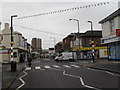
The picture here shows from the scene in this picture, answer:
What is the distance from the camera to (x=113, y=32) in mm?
33000

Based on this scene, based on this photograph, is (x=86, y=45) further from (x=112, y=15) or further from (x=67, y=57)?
(x=112, y=15)

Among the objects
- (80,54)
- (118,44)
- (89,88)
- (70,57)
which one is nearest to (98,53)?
(80,54)

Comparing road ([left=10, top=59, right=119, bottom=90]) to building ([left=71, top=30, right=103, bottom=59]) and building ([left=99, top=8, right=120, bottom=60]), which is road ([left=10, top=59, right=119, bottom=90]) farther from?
building ([left=71, top=30, right=103, bottom=59])

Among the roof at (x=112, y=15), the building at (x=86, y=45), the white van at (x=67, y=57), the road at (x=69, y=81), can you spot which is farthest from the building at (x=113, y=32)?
the building at (x=86, y=45)

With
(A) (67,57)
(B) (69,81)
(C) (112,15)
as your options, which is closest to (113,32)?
(C) (112,15)

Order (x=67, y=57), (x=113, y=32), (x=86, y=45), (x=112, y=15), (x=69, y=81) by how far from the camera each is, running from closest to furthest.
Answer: (x=69, y=81) < (x=112, y=15) < (x=113, y=32) < (x=67, y=57) < (x=86, y=45)

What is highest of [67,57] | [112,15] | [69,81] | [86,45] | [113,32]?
[112,15]

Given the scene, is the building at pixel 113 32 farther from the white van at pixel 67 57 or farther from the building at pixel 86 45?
the building at pixel 86 45

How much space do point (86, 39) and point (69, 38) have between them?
2447 centimetres

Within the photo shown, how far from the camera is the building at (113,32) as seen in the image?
30.8 m

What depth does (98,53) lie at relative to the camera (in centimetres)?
6178

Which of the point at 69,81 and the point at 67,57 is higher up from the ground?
the point at 67,57

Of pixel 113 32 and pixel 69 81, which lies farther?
pixel 113 32

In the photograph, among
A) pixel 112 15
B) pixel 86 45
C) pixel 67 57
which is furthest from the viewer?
pixel 86 45
